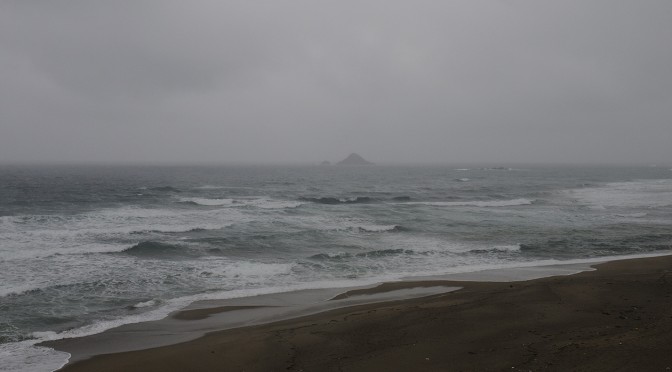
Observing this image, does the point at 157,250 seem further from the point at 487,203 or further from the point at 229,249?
the point at 487,203

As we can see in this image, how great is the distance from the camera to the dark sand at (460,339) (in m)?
8.28

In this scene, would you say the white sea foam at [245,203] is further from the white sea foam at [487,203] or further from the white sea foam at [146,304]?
the white sea foam at [146,304]

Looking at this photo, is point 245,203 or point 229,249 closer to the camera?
point 229,249

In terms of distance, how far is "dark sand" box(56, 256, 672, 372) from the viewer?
326 inches

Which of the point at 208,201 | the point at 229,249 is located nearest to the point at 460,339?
the point at 229,249

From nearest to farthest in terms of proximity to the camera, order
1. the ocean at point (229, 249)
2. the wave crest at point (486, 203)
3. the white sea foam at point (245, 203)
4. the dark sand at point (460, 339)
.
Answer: the dark sand at point (460, 339) → the ocean at point (229, 249) → the white sea foam at point (245, 203) → the wave crest at point (486, 203)

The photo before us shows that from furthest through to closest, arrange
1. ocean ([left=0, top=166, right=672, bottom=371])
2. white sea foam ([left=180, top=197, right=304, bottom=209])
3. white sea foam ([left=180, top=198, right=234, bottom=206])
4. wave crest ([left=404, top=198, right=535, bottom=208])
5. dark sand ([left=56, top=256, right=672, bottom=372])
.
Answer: wave crest ([left=404, top=198, right=535, bottom=208]), white sea foam ([left=180, top=198, right=234, bottom=206]), white sea foam ([left=180, top=197, right=304, bottom=209]), ocean ([left=0, top=166, right=672, bottom=371]), dark sand ([left=56, top=256, right=672, bottom=372])

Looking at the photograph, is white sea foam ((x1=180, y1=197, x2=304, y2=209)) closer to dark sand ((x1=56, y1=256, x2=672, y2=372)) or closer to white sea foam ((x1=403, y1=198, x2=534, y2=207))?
white sea foam ((x1=403, y1=198, x2=534, y2=207))

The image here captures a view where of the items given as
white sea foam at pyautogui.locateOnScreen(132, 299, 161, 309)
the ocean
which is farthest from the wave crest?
white sea foam at pyautogui.locateOnScreen(132, 299, 161, 309)

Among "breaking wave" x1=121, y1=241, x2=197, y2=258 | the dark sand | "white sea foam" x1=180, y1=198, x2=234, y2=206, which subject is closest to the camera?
the dark sand

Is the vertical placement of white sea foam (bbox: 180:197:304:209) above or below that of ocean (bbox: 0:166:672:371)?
above

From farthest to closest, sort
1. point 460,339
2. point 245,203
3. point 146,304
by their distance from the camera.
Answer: point 245,203
point 146,304
point 460,339

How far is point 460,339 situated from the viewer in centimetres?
963

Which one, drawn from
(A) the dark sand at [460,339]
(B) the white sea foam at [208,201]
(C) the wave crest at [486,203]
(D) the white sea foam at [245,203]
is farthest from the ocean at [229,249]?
(A) the dark sand at [460,339]
